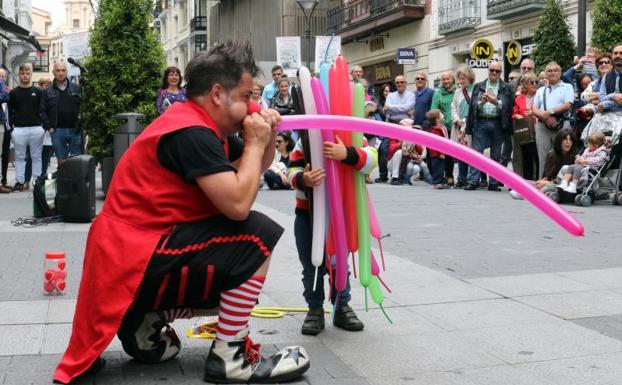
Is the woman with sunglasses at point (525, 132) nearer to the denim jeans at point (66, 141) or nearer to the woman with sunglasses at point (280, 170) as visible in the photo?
the woman with sunglasses at point (280, 170)

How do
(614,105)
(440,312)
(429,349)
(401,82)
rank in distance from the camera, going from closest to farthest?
(429,349), (440,312), (614,105), (401,82)

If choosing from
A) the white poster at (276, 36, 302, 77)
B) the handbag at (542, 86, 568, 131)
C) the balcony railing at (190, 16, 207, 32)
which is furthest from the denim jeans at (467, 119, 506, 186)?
the balcony railing at (190, 16, 207, 32)

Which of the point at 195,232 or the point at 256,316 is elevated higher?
the point at 195,232

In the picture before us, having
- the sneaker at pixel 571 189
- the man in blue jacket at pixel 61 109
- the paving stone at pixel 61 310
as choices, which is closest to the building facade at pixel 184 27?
the man in blue jacket at pixel 61 109

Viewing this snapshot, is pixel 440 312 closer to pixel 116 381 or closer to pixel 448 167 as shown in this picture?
pixel 116 381

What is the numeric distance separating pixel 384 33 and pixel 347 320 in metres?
32.4

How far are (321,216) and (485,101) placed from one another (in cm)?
963

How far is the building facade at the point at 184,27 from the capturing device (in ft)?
213

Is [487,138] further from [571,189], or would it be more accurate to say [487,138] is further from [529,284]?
Result: [529,284]

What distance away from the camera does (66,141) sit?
13734 millimetres

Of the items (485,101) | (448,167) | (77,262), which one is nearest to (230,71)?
(77,262)

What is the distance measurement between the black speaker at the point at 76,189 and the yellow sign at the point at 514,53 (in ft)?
60.7

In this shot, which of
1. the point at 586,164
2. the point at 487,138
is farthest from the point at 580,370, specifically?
the point at 487,138

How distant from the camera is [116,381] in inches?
152
